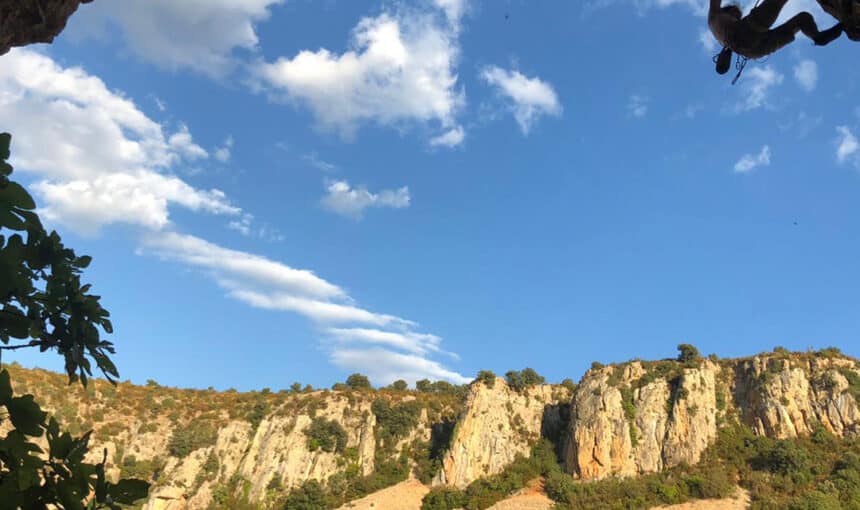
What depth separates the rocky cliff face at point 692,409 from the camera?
4269cm

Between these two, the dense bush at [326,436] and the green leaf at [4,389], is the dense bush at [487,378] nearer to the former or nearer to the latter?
the dense bush at [326,436]

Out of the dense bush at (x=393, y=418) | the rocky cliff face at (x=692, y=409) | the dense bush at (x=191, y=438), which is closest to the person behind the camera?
the rocky cliff face at (x=692, y=409)

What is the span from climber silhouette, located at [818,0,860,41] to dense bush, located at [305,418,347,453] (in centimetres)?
5430

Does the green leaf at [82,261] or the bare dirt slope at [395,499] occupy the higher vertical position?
the green leaf at [82,261]

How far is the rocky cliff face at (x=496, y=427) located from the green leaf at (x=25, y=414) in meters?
48.5

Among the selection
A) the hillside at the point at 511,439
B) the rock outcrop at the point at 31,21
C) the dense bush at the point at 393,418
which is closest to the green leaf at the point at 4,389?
the rock outcrop at the point at 31,21

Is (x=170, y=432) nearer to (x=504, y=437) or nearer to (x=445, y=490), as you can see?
(x=445, y=490)

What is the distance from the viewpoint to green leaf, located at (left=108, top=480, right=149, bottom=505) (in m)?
2.67

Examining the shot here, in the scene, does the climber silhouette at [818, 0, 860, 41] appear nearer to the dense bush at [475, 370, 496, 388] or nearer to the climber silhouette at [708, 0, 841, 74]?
the climber silhouette at [708, 0, 841, 74]

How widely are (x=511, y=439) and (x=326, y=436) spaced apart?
60.6 feet

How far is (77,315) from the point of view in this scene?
337 centimetres

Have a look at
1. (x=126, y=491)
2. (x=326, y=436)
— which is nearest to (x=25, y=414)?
(x=126, y=491)

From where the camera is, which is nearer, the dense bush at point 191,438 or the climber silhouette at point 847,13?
the climber silhouette at point 847,13

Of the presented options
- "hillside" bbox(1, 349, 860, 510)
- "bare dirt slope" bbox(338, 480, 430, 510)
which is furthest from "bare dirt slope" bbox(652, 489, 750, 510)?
"bare dirt slope" bbox(338, 480, 430, 510)
